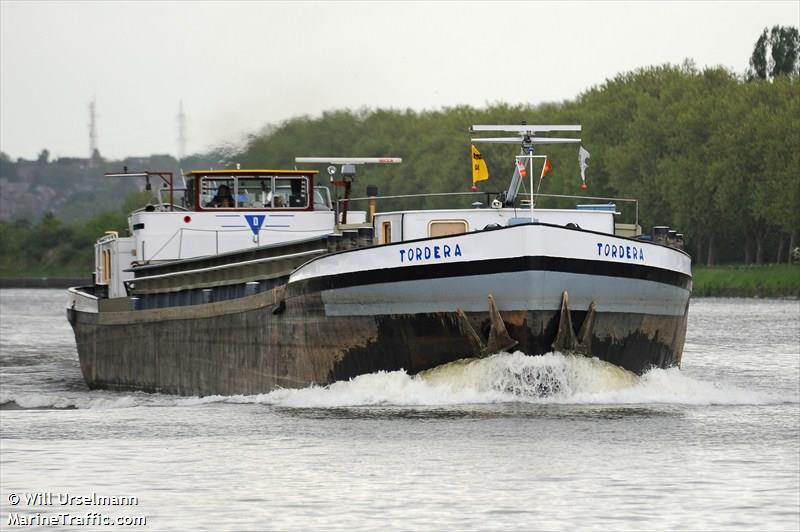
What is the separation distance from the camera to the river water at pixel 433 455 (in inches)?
632

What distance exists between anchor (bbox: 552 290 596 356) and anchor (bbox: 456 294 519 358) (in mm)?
663

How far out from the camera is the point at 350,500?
1680cm

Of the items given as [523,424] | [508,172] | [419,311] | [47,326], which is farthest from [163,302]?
[508,172]

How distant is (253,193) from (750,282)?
57.4 m

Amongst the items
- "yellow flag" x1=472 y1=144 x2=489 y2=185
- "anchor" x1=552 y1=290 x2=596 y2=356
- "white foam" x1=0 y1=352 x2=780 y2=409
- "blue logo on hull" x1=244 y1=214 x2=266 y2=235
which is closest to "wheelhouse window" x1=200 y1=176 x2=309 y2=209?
"blue logo on hull" x1=244 y1=214 x2=266 y2=235

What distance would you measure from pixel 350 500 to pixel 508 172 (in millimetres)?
95408

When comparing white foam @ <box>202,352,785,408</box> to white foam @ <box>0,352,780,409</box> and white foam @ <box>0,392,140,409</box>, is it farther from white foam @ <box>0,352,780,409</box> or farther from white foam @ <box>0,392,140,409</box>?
white foam @ <box>0,392,140,409</box>

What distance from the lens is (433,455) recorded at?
19.6 metres

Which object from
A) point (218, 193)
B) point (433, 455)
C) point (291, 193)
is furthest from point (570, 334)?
point (218, 193)

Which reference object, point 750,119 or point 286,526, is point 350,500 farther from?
point 750,119

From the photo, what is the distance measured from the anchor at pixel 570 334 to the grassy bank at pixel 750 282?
204 feet

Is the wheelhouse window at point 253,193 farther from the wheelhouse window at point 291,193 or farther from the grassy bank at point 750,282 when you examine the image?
the grassy bank at point 750,282

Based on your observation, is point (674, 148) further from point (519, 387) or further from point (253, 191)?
point (519, 387)

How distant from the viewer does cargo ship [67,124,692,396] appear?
24328mm
